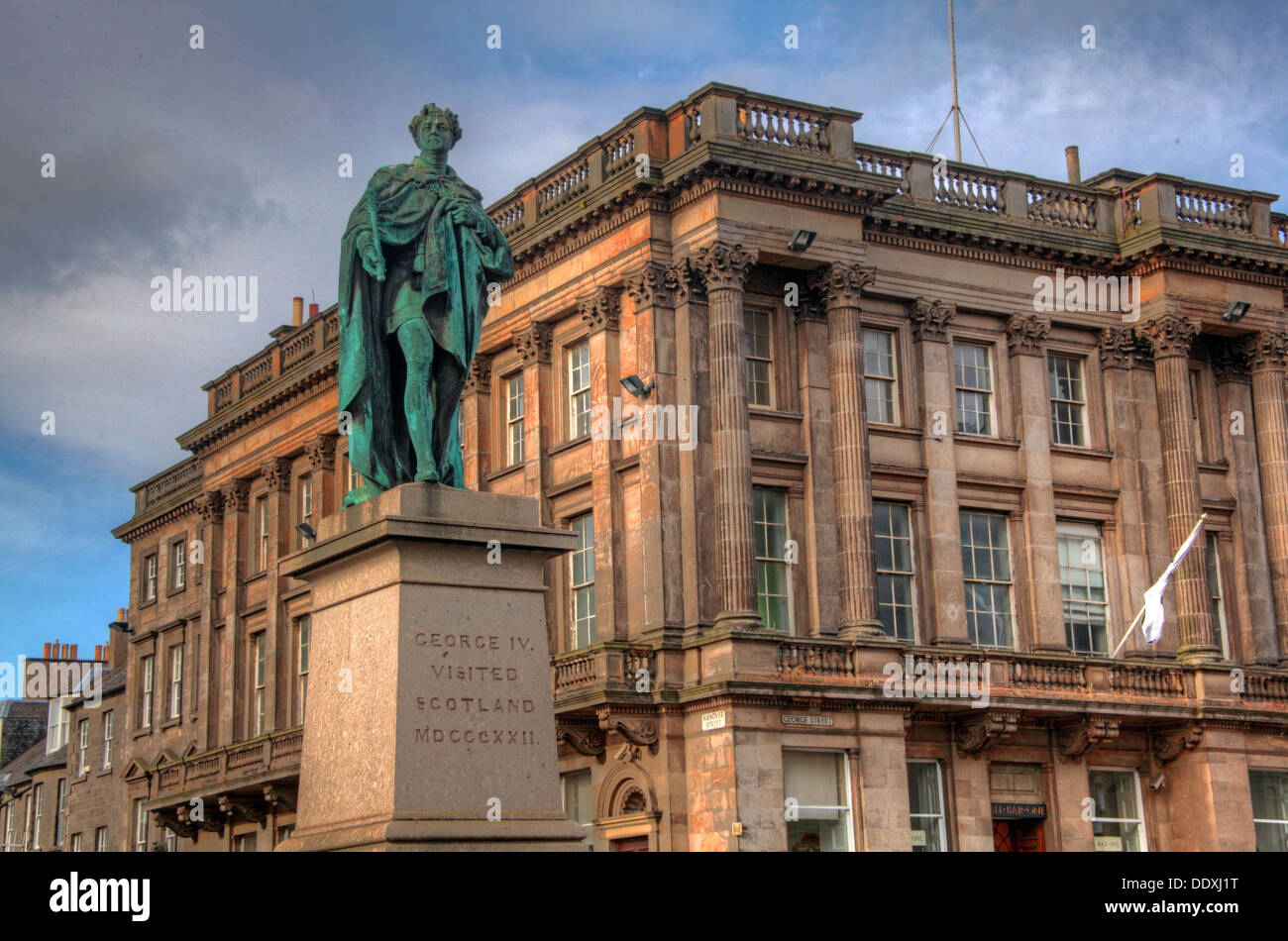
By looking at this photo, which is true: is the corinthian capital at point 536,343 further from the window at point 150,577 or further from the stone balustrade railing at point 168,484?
the window at point 150,577

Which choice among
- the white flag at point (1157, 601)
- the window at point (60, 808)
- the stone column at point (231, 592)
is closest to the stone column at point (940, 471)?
the white flag at point (1157, 601)

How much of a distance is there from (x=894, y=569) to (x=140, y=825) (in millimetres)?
28400

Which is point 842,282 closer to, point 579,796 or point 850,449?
point 850,449

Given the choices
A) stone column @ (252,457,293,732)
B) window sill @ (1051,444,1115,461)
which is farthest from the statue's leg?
stone column @ (252,457,293,732)

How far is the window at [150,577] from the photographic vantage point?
184ft

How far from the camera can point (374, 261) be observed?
37.5ft

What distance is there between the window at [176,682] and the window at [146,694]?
60.5 inches

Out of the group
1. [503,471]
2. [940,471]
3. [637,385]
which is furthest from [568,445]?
[940,471]

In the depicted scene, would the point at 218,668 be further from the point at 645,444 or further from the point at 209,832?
the point at 645,444

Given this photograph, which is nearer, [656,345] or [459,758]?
[459,758]

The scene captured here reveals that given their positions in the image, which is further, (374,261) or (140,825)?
(140,825)

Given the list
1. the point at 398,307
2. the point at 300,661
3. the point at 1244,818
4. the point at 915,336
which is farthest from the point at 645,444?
the point at 398,307
